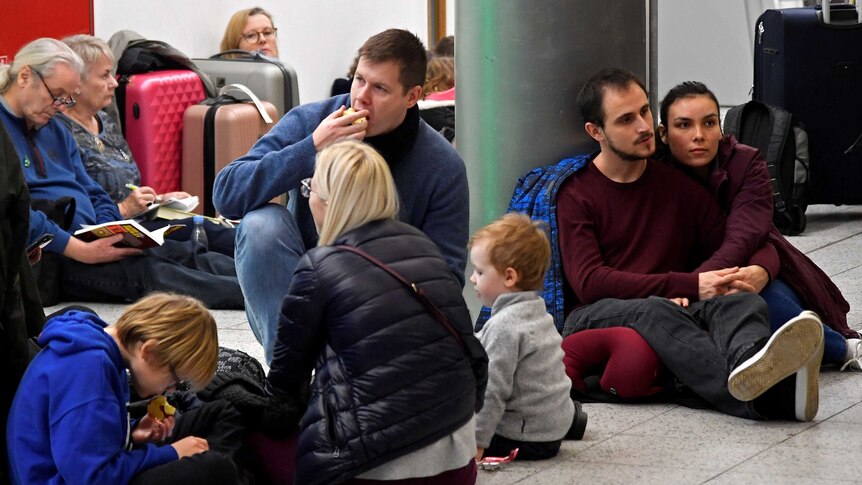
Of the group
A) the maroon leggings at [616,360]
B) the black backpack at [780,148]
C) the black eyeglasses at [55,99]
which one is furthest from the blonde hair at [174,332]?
the black backpack at [780,148]

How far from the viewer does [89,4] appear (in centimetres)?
803

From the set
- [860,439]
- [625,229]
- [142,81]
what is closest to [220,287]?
[142,81]

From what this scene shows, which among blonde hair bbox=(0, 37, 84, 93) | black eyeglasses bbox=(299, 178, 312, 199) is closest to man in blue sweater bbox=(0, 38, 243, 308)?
blonde hair bbox=(0, 37, 84, 93)

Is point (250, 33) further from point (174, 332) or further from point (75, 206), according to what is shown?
point (174, 332)

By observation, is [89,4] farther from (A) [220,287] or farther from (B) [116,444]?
(B) [116,444]

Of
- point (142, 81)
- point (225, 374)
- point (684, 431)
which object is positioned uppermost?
point (142, 81)

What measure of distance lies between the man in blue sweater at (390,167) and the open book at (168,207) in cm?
220

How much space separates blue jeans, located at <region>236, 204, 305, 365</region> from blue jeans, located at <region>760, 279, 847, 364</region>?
1706mm

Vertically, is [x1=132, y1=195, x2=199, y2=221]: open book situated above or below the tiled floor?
above

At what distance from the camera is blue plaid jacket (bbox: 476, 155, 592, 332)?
4957mm

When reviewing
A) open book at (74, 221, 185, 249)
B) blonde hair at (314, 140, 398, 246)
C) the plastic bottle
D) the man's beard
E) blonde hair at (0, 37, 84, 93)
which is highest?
blonde hair at (0, 37, 84, 93)

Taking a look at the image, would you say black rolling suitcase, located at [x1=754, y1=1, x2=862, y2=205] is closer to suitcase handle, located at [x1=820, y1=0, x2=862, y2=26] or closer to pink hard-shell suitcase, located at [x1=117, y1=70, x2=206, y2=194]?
suitcase handle, located at [x1=820, y1=0, x2=862, y2=26]

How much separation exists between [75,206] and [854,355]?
3.41 metres

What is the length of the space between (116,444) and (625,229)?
88.8 inches
